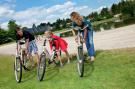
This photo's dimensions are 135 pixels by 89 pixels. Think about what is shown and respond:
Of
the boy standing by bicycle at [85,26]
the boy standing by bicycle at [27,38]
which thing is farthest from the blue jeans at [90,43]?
the boy standing by bicycle at [27,38]

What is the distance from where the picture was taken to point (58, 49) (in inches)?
491

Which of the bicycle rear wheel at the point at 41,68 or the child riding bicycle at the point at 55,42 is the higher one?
the child riding bicycle at the point at 55,42

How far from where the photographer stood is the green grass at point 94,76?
8.59 metres

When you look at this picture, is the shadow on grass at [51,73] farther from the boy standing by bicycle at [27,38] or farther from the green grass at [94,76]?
the boy standing by bicycle at [27,38]

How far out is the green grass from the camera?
28.2ft

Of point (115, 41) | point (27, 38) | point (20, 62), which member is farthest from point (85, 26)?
point (115, 41)

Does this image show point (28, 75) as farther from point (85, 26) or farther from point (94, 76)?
point (94, 76)

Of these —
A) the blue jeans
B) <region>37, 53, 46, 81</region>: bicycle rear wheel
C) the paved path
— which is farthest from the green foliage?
the paved path

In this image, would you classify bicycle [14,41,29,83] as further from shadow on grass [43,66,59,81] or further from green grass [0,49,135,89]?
shadow on grass [43,66,59,81]

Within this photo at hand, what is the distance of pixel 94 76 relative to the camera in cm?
961

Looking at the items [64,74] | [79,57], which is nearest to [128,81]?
[79,57]

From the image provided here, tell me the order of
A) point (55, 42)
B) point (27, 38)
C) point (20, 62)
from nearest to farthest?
point (20, 62) → point (55, 42) → point (27, 38)

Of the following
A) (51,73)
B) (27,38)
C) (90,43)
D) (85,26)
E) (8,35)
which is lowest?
(8,35)

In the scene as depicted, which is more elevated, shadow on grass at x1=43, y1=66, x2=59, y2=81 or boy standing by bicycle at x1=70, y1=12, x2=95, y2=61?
boy standing by bicycle at x1=70, y1=12, x2=95, y2=61
